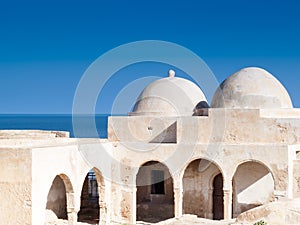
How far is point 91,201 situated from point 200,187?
5.38 metres

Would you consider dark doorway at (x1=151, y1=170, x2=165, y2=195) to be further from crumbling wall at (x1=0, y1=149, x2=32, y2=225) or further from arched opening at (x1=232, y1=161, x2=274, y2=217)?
crumbling wall at (x1=0, y1=149, x2=32, y2=225)

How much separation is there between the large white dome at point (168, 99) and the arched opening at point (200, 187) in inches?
107

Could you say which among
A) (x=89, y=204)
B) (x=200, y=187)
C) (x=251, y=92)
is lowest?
(x=89, y=204)

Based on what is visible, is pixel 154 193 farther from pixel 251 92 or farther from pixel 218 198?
pixel 251 92

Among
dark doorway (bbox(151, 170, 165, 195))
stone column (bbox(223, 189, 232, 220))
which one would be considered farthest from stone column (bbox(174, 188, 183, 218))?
dark doorway (bbox(151, 170, 165, 195))

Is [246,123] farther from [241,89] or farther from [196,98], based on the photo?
[196,98]

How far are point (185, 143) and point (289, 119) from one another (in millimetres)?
3726

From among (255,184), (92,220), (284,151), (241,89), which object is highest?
(241,89)

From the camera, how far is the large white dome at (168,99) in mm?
19703

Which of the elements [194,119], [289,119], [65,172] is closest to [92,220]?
[65,172]

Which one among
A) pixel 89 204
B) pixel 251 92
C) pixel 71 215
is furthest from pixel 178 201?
pixel 89 204

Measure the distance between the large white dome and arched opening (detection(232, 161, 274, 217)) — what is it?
12.5 feet

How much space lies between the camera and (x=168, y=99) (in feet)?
65.0

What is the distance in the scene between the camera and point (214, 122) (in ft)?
54.9
